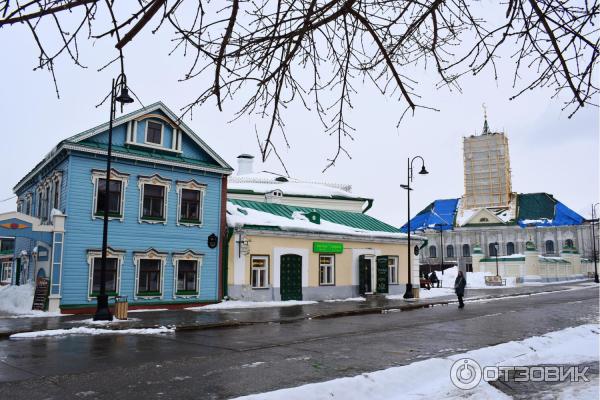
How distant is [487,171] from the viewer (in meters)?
90.4

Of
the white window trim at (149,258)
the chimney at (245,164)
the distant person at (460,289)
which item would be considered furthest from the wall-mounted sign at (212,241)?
the chimney at (245,164)

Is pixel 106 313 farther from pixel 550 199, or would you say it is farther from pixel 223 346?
pixel 550 199

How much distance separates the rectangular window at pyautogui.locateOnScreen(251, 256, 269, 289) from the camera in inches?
1000

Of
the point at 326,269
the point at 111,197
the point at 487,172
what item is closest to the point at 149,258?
the point at 111,197

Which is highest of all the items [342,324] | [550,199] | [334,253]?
[550,199]

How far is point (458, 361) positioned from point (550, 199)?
274 feet

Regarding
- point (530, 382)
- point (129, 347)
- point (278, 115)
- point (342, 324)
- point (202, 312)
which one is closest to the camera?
point (278, 115)

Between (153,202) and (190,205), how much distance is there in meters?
1.81

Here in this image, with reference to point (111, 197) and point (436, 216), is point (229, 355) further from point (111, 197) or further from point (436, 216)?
point (436, 216)

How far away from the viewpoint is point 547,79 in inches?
176

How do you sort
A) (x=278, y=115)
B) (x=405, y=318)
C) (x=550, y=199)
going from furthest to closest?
1. (x=550, y=199)
2. (x=405, y=318)
3. (x=278, y=115)

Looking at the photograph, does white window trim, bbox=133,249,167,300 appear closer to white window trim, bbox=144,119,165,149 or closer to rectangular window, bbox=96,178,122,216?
rectangular window, bbox=96,178,122,216

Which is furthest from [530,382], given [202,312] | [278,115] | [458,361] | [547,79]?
[202,312]

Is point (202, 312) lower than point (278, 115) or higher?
lower
